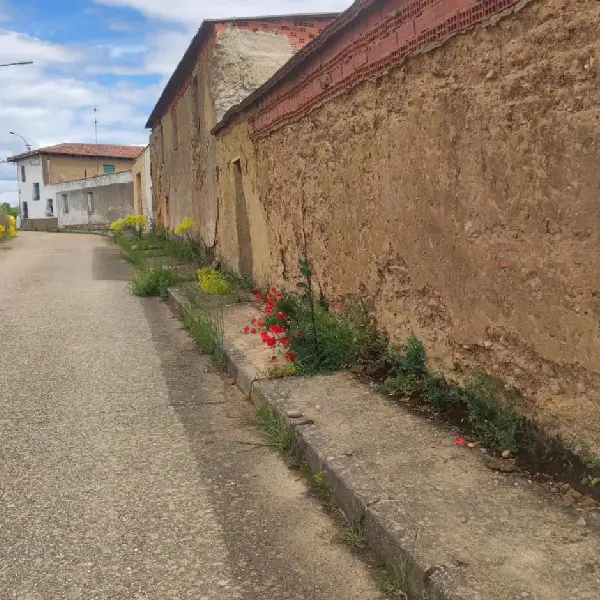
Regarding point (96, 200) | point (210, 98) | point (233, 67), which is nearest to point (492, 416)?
point (233, 67)

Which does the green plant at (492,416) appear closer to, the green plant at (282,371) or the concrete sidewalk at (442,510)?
the concrete sidewalk at (442,510)

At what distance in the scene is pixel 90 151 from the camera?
4250 cm

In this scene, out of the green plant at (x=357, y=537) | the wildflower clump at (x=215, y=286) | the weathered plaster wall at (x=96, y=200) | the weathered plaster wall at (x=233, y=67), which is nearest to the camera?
the green plant at (x=357, y=537)

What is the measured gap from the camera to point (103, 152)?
1668 inches

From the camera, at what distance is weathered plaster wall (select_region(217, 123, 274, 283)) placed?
7.61 metres

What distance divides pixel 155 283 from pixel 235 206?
1.56 m

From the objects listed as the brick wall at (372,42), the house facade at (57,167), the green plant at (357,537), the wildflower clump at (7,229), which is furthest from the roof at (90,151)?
the green plant at (357,537)

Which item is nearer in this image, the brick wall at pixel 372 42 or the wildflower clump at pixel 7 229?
the brick wall at pixel 372 42

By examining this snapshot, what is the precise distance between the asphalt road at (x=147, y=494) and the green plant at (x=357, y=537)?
0.15 ft

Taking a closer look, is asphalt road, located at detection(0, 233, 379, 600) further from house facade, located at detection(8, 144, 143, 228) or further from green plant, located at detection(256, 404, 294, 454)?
house facade, located at detection(8, 144, 143, 228)

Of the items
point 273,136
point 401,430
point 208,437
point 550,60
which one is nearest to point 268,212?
point 273,136

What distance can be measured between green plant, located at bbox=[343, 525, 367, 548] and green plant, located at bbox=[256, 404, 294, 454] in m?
0.94

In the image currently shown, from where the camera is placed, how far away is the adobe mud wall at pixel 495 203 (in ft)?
8.52

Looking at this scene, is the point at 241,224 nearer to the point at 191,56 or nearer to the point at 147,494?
the point at 191,56
